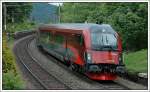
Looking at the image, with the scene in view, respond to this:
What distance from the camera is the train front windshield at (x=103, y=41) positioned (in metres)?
20.9

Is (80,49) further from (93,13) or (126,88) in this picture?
(93,13)

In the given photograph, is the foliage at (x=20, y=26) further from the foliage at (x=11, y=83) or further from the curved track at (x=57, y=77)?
the foliage at (x=11, y=83)

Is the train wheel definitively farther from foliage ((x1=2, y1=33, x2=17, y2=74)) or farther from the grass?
foliage ((x1=2, y1=33, x2=17, y2=74))

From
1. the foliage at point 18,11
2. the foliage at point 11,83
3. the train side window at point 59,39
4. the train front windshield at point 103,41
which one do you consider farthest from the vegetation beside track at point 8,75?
the foliage at point 18,11

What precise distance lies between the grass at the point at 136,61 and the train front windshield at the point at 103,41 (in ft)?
6.41

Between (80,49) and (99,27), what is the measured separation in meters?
1.35

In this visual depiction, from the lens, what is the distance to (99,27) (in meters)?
21.5

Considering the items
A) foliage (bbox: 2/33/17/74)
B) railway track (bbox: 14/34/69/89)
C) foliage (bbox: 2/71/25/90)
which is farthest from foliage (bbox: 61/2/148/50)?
foliage (bbox: 2/71/25/90)

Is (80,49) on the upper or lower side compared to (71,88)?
upper

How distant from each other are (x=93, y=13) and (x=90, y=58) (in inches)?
404

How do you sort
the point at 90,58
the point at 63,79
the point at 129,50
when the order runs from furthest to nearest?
1. the point at 129,50
2. the point at 63,79
3. the point at 90,58

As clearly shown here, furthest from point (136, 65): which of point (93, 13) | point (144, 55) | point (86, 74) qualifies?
point (93, 13)

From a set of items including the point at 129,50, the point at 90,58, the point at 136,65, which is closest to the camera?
the point at 90,58

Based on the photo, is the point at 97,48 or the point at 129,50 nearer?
the point at 97,48
